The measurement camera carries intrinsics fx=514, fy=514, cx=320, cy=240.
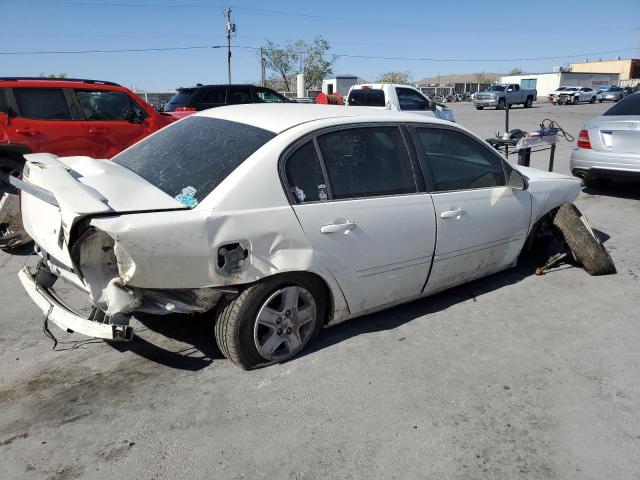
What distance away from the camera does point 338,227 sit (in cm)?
318

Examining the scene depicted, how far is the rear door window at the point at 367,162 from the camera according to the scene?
10.8 ft

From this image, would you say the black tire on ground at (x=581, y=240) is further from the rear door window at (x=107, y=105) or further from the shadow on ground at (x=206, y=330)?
the rear door window at (x=107, y=105)

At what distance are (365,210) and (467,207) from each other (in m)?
1.00

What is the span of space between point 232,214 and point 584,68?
379 ft

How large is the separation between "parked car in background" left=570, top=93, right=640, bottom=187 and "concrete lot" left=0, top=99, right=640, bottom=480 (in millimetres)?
3807

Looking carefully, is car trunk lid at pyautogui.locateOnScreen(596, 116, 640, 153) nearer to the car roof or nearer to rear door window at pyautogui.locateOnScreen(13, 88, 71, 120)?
the car roof

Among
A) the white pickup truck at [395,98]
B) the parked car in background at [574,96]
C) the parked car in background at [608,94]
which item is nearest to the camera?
the white pickup truck at [395,98]

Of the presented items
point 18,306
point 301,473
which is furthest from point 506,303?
point 18,306

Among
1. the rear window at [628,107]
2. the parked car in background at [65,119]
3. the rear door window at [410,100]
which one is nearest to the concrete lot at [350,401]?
the parked car in background at [65,119]

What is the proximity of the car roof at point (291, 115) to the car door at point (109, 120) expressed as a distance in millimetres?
4433

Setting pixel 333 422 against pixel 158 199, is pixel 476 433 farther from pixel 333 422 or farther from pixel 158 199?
pixel 158 199

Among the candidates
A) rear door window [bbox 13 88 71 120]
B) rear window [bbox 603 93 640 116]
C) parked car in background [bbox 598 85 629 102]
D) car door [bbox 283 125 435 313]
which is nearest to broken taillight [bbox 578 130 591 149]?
rear window [bbox 603 93 640 116]

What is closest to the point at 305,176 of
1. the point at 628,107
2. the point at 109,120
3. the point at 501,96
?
the point at 109,120

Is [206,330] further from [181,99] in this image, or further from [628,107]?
[181,99]
